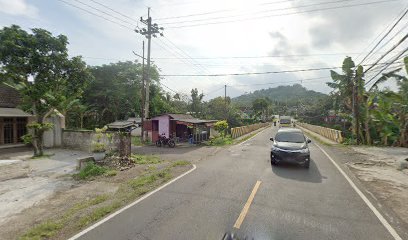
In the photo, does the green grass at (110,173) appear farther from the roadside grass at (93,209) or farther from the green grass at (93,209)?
the green grass at (93,209)

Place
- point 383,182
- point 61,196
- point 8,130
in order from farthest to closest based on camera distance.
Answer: point 8,130
point 383,182
point 61,196

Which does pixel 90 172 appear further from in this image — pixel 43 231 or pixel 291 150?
pixel 291 150

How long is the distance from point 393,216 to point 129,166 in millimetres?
10888

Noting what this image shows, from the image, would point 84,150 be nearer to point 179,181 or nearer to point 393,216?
point 179,181

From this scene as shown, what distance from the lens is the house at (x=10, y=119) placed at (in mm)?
19359

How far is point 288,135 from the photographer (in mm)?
12875

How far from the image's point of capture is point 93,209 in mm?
6688

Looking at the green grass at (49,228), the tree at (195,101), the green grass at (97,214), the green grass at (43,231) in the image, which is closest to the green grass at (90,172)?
the green grass at (49,228)

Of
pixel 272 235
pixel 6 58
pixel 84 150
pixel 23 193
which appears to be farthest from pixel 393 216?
pixel 6 58

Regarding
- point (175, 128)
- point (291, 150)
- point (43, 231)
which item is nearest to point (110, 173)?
point (43, 231)

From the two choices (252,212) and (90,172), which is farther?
(90,172)

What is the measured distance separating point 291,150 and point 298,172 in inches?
42.2

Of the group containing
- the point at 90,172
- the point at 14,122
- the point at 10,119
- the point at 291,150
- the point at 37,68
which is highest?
the point at 37,68

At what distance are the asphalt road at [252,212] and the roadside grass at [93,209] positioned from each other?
56cm
